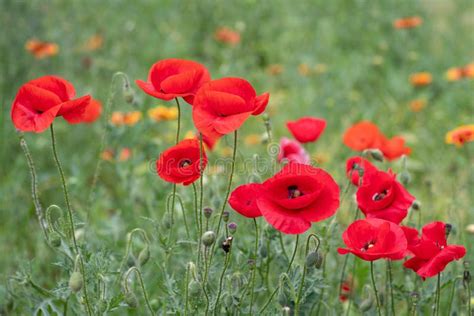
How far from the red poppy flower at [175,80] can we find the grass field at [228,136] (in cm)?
35

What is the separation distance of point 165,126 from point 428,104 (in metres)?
1.69

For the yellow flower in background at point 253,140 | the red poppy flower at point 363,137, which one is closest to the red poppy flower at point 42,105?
the red poppy flower at point 363,137

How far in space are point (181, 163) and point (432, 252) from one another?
0.64 m

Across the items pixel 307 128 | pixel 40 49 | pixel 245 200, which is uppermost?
pixel 40 49

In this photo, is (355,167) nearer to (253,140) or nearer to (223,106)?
(223,106)

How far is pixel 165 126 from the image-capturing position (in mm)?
4133

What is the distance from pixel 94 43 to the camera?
4.62m

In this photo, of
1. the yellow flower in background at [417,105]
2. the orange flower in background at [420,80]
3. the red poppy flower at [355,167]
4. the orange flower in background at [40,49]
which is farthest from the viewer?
the orange flower in background at [420,80]

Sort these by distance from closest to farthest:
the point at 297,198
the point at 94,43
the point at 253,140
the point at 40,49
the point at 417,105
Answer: the point at 297,198, the point at 253,140, the point at 40,49, the point at 417,105, the point at 94,43

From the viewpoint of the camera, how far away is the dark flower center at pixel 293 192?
1644mm

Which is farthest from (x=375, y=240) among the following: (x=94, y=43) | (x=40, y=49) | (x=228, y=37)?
(x=94, y=43)

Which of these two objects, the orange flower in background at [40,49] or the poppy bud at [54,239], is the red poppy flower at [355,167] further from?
the orange flower in background at [40,49]

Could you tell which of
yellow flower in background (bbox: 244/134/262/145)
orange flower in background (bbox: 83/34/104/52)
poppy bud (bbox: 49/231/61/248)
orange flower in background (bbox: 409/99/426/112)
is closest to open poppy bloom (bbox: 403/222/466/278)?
poppy bud (bbox: 49/231/61/248)

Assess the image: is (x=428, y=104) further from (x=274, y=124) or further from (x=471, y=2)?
(x=471, y=2)
